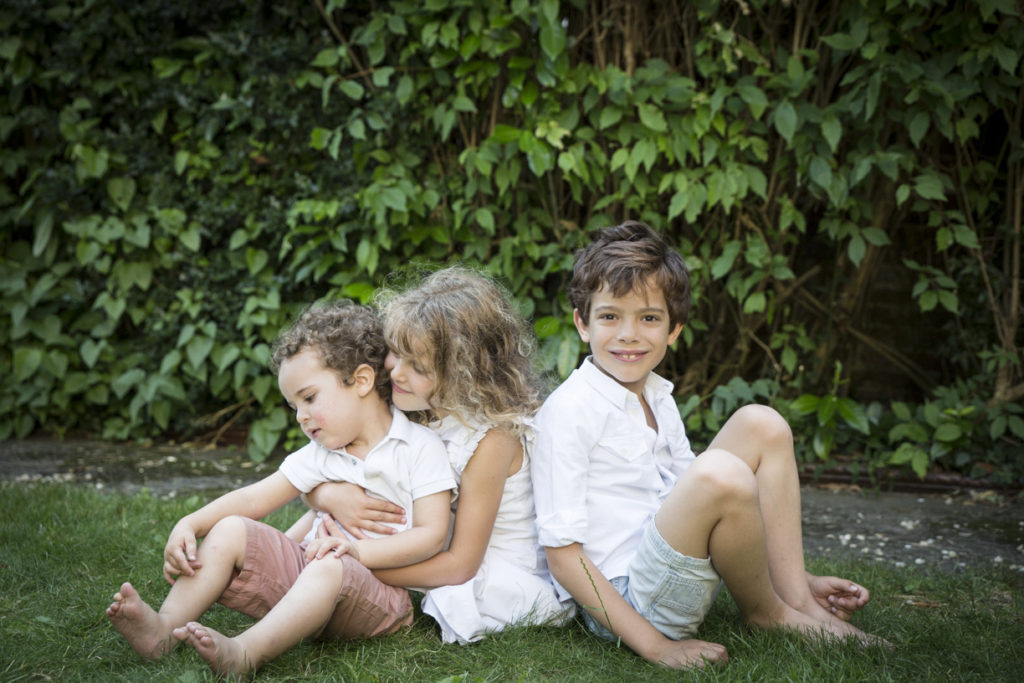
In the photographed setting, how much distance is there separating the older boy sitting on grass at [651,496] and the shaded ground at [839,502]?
2.64 ft

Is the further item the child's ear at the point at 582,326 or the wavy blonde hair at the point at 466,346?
the child's ear at the point at 582,326

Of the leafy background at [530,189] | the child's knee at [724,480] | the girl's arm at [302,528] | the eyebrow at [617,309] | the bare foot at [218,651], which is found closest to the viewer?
the bare foot at [218,651]

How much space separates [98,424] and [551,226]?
237 centimetres

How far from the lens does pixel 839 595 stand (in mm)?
2033

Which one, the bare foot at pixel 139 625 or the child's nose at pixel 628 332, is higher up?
the child's nose at pixel 628 332

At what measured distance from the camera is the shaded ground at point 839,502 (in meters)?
2.75

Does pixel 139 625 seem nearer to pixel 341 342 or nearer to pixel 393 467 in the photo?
pixel 393 467

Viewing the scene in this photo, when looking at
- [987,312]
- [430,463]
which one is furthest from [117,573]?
[987,312]

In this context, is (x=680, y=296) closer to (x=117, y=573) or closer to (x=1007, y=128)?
(x=117, y=573)

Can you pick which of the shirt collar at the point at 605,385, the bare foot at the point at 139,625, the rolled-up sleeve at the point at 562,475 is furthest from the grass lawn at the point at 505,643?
the shirt collar at the point at 605,385

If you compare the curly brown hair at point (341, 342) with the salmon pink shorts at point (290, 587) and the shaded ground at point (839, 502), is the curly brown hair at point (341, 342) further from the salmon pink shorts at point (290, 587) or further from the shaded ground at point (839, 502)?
the shaded ground at point (839, 502)

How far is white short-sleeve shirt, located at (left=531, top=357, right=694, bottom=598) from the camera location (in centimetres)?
188

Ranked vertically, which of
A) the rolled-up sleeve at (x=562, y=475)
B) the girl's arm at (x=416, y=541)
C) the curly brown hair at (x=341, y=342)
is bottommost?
the girl's arm at (x=416, y=541)

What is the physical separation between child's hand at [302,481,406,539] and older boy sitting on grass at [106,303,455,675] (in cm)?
2
